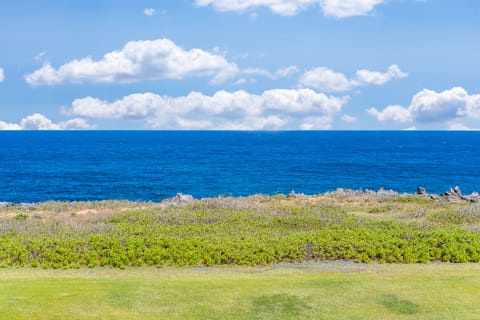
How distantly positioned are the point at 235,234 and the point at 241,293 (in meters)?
11.2

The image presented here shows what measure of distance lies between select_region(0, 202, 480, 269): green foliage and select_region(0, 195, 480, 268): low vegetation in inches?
2.0

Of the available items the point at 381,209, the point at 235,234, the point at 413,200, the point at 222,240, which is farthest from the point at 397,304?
the point at 413,200

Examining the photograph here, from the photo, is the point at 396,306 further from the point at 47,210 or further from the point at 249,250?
the point at 47,210

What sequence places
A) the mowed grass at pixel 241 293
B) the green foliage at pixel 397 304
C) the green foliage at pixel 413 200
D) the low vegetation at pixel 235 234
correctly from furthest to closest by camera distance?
the green foliage at pixel 413 200 < the low vegetation at pixel 235 234 < the green foliage at pixel 397 304 < the mowed grass at pixel 241 293

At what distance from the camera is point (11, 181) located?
83.2m

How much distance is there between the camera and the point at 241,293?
53.9 feet

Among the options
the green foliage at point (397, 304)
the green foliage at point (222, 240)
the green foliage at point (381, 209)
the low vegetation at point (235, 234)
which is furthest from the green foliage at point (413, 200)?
the green foliage at point (397, 304)

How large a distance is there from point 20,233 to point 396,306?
2116 centimetres

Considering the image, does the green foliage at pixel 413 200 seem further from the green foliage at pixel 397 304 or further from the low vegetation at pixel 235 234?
the green foliage at pixel 397 304

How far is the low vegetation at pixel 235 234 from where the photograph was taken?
71.2 ft

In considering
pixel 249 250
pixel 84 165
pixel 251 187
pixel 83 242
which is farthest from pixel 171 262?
pixel 84 165

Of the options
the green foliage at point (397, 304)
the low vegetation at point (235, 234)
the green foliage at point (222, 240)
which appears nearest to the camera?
the green foliage at point (397, 304)

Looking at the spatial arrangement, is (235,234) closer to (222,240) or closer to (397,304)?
(222,240)

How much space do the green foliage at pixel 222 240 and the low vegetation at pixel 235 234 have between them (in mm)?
50
